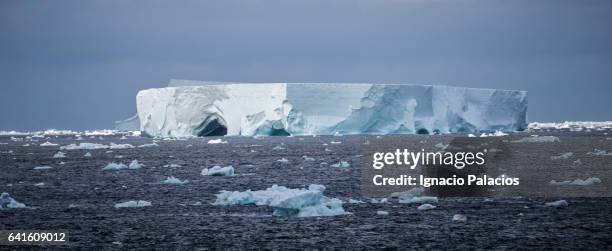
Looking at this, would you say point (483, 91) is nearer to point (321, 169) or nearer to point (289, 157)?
point (289, 157)

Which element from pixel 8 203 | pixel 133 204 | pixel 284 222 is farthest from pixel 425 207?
pixel 8 203

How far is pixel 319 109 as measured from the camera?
3969 cm

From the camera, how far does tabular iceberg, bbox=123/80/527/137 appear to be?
128 feet

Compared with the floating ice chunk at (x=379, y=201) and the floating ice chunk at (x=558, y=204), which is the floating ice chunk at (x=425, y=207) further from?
the floating ice chunk at (x=558, y=204)

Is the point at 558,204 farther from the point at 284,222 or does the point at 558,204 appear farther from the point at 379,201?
the point at 284,222

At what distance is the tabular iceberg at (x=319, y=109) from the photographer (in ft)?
128

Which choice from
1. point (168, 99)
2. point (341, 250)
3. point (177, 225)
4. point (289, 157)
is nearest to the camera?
point (341, 250)

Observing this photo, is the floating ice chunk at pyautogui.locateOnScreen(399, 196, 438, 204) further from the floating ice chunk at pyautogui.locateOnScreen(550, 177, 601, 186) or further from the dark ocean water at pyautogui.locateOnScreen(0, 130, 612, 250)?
the floating ice chunk at pyautogui.locateOnScreen(550, 177, 601, 186)

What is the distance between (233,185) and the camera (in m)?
17.9

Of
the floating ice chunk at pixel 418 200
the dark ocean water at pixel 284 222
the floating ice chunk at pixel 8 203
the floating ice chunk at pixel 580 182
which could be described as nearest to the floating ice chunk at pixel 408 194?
the floating ice chunk at pixel 418 200

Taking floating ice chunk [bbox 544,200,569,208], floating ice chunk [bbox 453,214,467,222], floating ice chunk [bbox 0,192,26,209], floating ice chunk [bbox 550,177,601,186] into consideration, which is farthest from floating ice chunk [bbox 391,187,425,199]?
floating ice chunk [bbox 0,192,26,209]

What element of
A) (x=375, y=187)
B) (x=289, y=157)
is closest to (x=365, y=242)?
(x=375, y=187)

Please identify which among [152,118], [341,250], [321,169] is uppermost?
[152,118]

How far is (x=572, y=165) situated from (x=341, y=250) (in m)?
14.3
